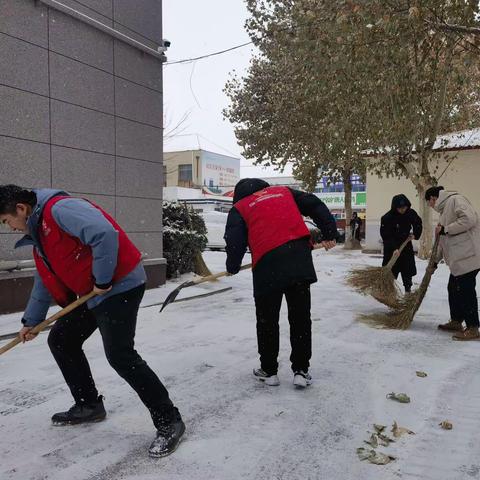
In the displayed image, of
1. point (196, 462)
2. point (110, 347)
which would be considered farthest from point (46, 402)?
point (196, 462)

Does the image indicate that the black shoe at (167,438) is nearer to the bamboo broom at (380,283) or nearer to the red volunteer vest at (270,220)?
the red volunteer vest at (270,220)

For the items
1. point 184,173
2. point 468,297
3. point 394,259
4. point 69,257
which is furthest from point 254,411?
point 184,173

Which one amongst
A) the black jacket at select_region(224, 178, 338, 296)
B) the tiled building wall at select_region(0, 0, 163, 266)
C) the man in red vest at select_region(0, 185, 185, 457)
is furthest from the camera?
the tiled building wall at select_region(0, 0, 163, 266)

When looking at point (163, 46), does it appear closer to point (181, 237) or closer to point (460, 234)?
point (181, 237)

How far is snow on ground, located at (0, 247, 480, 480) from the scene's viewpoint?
8.18ft

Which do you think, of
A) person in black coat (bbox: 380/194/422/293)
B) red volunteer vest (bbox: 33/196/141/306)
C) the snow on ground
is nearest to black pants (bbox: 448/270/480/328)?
the snow on ground

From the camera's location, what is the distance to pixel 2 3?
6.16m

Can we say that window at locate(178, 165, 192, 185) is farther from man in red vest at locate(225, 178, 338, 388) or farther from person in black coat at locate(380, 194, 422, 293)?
man in red vest at locate(225, 178, 338, 388)

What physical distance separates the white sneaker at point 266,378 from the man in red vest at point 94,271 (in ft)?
3.66

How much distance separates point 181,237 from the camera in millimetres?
9609

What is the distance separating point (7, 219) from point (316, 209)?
212cm

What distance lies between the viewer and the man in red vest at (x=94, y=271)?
245 centimetres

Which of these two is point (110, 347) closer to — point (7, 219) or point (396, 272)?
point (7, 219)

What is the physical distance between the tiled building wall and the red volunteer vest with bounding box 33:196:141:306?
4209mm
